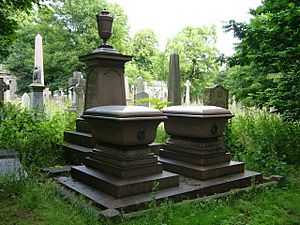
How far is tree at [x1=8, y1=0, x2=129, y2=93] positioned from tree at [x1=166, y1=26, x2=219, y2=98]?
12353 millimetres

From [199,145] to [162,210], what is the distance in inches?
67.0

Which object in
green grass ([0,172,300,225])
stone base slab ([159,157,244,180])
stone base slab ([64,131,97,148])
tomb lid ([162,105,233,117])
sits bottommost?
green grass ([0,172,300,225])

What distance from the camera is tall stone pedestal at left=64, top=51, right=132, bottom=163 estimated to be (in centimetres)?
596

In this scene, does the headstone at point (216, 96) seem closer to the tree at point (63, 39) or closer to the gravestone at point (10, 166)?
the gravestone at point (10, 166)

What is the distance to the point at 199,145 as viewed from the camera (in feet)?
16.1

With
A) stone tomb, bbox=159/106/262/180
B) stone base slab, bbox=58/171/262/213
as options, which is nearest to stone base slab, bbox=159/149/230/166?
stone tomb, bbox=159/106/262/180

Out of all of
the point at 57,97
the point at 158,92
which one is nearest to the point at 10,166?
the point at 57,97

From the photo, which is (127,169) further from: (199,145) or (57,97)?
(57,97)

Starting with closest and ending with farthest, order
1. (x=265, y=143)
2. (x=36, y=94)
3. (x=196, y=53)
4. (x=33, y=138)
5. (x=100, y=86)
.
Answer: (x=100, y=86) < (x=33, y=138) < (x=265, y=143) < (x=36, y=94) < (x=196, y=53)

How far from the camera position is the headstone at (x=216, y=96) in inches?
296

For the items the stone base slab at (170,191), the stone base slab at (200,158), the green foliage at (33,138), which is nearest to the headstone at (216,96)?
the stone base slab at (200,158)

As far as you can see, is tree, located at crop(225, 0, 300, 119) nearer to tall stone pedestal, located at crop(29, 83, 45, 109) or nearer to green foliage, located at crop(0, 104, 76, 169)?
green foliage, located at crop(0, 104, 76, 169)

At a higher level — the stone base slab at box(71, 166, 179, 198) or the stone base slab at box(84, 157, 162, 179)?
the stone base slab at box(84, 157, 162, 179)

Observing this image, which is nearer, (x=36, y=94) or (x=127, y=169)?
(x=127, y=169)
